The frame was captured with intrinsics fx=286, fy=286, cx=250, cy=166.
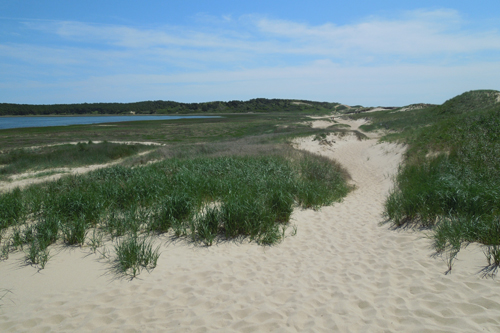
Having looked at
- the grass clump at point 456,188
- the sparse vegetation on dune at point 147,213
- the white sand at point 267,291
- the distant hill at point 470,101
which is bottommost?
the white sand at point 267,291

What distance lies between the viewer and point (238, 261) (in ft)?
17.6

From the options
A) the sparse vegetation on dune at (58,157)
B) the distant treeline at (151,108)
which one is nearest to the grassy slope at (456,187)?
the sparse vegetation on dune at (58,157)

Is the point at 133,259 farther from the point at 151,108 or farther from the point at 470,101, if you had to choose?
the point at 151,108

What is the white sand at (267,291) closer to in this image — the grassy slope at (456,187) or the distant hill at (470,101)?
the grassy slope at (456,187)

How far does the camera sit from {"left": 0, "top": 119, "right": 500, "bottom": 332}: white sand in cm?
349

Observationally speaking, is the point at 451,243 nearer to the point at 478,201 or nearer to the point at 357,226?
the point at 478,201

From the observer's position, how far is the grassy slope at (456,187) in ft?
16.7

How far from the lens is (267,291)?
432cm

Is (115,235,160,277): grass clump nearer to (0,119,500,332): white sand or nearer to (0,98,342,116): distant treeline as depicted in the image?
(0,119,500,332): white sand

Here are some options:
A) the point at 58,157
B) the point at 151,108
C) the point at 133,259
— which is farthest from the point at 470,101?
the point at 151,108

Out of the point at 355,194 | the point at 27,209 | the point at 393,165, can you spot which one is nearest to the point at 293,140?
the point at 393,165

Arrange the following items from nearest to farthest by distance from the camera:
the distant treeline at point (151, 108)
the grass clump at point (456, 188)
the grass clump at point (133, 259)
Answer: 1. the grass clump at point (133, 259)
2. the grass clump at point (456, 188)
3. the distant treeline at point (151, 108)

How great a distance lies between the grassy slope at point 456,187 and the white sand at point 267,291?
18.6 inches

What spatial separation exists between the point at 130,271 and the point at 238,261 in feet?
6.18
